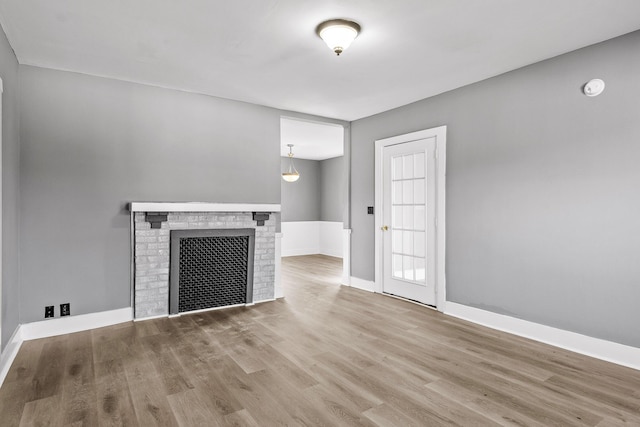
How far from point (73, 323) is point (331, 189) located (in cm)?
660

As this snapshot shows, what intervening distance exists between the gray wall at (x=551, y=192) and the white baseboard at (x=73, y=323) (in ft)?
11.6

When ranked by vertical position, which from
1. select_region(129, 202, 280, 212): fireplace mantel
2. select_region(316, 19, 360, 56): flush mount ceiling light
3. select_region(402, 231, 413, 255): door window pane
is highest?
select_region(316, 19, 360, 56): flush mount ceiling light

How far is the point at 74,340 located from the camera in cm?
320

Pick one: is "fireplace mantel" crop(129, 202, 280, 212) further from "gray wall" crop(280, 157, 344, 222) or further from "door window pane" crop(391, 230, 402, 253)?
"gray wall" crop(280, 157, 344, 222)

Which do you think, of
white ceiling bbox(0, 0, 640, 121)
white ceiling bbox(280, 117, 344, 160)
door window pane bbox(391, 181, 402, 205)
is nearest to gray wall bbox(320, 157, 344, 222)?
white ceiling bbox(280, 117, 344, 160)

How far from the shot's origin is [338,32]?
259 centimetres

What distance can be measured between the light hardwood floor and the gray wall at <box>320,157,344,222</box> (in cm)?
545

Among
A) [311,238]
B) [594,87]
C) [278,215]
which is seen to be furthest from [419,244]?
[311,238]

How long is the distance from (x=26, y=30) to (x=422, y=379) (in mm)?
3829

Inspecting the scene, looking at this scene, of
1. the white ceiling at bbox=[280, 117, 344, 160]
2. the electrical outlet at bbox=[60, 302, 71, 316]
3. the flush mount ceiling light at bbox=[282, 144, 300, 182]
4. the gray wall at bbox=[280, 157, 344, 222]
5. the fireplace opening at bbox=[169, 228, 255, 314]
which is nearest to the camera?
the electrical outlet at bbox=[60, 302, 71, 316]

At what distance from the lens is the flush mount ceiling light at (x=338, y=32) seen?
2564 millimetres

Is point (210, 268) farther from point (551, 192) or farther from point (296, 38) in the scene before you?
point (551, 192)

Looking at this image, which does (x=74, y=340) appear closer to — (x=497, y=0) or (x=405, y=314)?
(x=405, y=314)

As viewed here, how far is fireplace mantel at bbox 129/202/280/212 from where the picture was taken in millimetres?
3670
